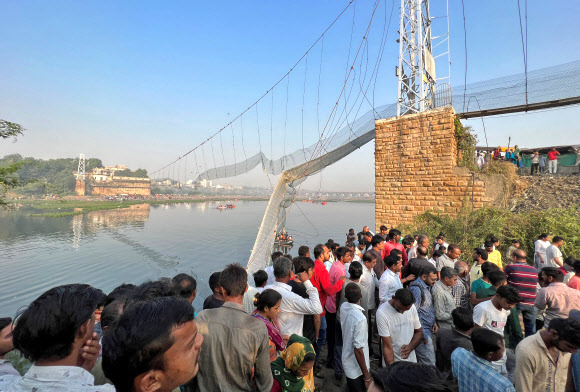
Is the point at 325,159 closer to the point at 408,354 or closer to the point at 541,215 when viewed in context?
the point at 541,215

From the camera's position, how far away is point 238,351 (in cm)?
175

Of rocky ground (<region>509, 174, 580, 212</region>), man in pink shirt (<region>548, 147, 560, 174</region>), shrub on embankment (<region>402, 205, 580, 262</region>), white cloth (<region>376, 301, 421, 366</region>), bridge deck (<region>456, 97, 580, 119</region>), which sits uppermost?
bridge deck (<region>456, 97, 580, 119</region>)

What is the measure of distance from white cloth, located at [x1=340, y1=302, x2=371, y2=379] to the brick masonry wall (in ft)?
19.4

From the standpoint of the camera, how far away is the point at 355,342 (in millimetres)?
2609

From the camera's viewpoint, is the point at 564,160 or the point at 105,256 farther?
the point at 105,256

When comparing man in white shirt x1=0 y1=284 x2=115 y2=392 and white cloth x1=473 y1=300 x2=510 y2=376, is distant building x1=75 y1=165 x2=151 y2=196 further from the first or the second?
white cloth x1=473 y1=300 x2=510 y2=376

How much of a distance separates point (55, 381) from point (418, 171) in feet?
27.5

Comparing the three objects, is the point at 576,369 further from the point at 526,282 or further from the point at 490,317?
the point at 526,282

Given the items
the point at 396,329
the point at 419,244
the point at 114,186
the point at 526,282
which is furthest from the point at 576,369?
the point at 114,186

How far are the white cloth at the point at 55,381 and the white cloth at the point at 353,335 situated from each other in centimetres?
215

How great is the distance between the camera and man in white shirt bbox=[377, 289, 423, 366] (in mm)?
2572

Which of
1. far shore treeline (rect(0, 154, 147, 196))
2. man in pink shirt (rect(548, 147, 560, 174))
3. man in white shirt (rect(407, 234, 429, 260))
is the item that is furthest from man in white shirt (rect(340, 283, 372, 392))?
far shore treeline (rect(0, 154, 147, 196))

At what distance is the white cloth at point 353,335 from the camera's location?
2600 mm

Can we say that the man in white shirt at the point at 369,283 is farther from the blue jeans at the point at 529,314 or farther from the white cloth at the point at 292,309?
the blue jeans at the point at 529,314
